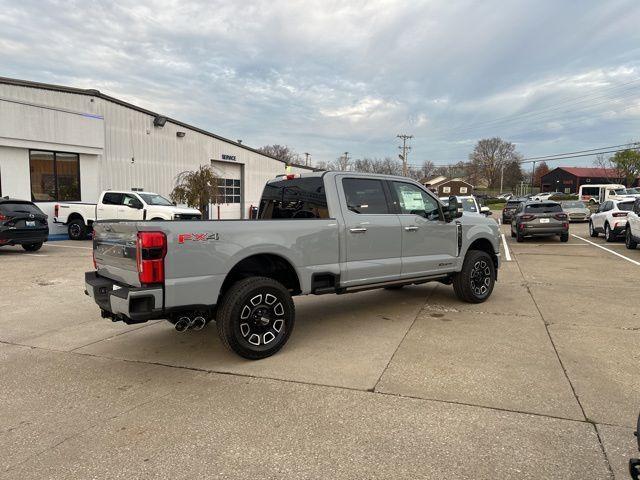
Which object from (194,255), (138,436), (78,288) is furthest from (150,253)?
(78,288)

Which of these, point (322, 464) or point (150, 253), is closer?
point (322, 464)

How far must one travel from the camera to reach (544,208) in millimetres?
17203

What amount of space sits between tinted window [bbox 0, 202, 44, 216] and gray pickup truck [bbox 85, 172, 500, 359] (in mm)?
9745

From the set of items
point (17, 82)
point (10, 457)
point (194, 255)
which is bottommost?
point (10, 457)

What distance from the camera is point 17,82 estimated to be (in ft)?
56.3

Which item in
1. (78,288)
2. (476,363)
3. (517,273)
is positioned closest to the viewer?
(476,363)

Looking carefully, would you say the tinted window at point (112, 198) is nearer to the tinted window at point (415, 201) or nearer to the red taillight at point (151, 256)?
the tinted window at point (415, 201)

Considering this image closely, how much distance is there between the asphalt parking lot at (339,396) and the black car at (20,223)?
738 cm

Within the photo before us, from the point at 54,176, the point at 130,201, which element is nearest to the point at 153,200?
the point at 130,201

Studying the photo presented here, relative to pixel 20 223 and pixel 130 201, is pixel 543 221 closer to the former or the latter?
pixel 130 201

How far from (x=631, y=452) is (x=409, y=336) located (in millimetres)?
2718

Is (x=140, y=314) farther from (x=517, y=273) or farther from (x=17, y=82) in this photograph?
(x=17, y=82)

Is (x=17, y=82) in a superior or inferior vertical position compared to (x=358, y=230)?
superior

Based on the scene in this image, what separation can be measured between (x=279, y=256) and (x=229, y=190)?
26371 mm
